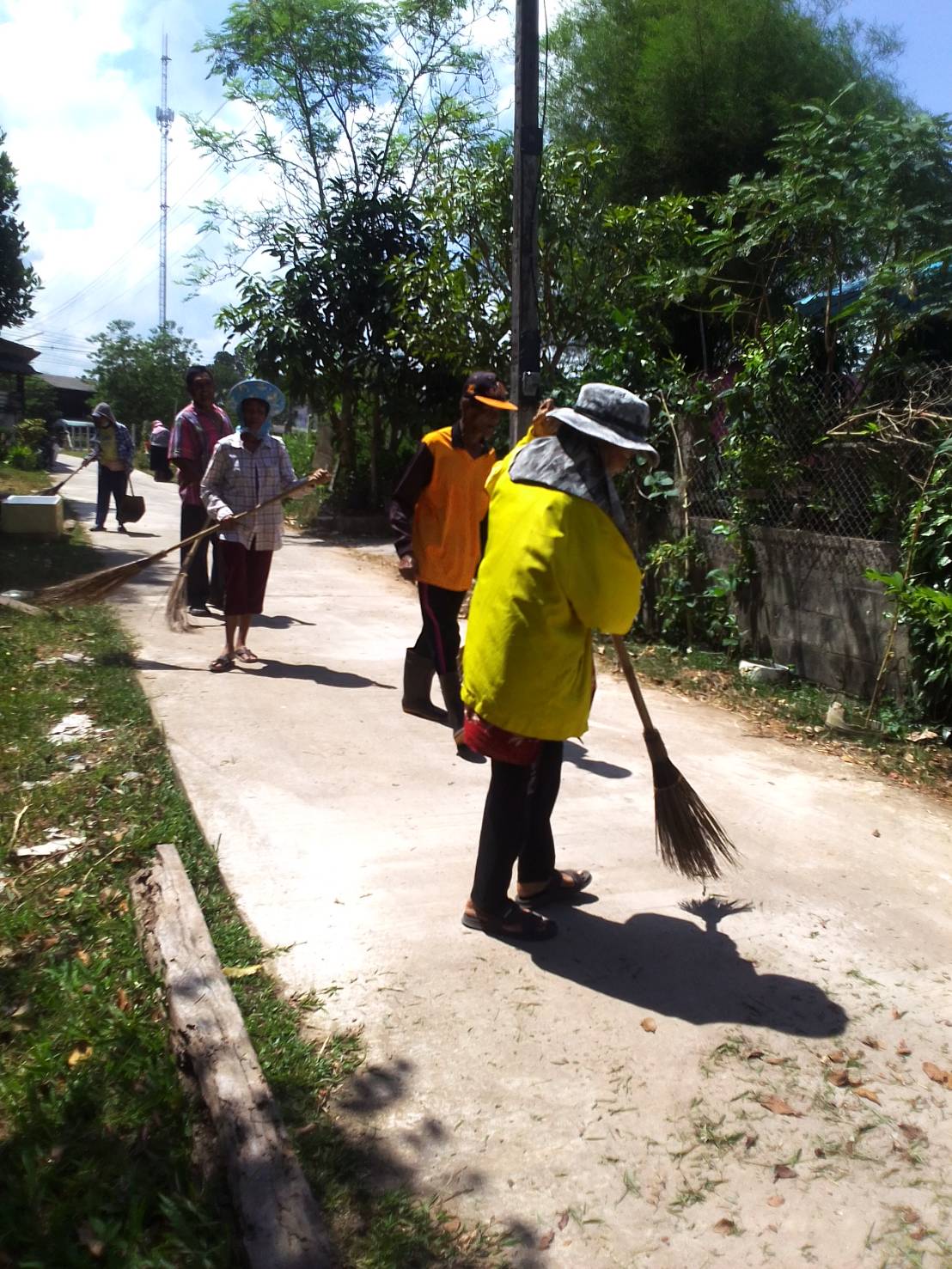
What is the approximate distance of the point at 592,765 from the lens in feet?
18.6

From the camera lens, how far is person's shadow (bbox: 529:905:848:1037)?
3.38 meters

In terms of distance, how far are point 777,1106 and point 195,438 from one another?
6807mm

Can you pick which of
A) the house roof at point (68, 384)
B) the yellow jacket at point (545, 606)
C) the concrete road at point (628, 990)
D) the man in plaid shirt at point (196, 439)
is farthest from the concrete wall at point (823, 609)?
the house roof at point (68, 384)

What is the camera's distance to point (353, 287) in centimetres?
1600

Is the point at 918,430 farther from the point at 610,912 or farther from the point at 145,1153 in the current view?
the point at 145,1153

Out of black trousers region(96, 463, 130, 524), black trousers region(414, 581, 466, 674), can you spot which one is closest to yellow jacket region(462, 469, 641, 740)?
black trousers region(414, 581, 466, 674)

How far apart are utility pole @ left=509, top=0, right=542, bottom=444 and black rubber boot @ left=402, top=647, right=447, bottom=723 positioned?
7.10ft

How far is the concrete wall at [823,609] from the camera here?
6.72 m

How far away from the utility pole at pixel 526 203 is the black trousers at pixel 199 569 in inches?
105

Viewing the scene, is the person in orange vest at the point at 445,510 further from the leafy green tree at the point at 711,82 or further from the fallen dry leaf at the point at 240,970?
the leafy green tree at the point at 711,82

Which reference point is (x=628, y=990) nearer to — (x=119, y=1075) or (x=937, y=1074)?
(x=937, y=1074)

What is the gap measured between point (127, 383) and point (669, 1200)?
5166cm

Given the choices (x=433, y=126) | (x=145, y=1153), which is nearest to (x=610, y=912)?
(x=145, y=1153)

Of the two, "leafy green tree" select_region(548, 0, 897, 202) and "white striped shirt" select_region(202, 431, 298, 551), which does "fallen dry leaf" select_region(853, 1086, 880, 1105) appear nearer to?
"white striped shirt" select_region(202, 431, 298, 551)
